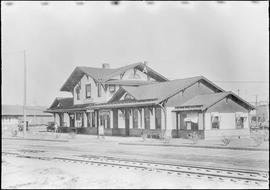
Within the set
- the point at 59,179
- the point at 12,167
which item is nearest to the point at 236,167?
the point at 59,179

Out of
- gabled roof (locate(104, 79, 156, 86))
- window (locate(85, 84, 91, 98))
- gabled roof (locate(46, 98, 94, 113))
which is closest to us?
gabled roof (locate(104, 79, 156, 86))

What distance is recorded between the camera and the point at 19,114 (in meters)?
62.7

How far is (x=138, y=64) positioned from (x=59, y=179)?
2660cm

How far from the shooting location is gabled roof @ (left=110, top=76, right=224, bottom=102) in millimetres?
28906

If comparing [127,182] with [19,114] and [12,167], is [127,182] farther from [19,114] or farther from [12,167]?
[19,114]

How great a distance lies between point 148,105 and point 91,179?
18.4 m

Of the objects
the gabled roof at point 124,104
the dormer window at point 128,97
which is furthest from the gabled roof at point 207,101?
the dormer window at point 128,97

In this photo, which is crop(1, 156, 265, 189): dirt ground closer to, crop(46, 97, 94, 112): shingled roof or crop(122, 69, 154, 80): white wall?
crop(122, 69, 154, 80): white wall

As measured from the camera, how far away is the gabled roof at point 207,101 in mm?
26098

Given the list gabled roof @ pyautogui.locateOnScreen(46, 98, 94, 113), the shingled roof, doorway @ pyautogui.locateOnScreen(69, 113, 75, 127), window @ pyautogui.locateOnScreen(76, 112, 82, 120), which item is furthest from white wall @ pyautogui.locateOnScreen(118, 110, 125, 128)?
doorway @ pyautogui.locateOnScreen(69, 113, 75, 127)

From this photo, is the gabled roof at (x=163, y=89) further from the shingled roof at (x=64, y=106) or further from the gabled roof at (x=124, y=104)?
the shingled roof at (x=64, y=106)

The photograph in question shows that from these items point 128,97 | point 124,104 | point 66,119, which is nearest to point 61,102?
point 66,119

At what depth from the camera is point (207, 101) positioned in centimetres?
2673

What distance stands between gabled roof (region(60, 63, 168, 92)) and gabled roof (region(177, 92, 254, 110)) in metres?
9.31
